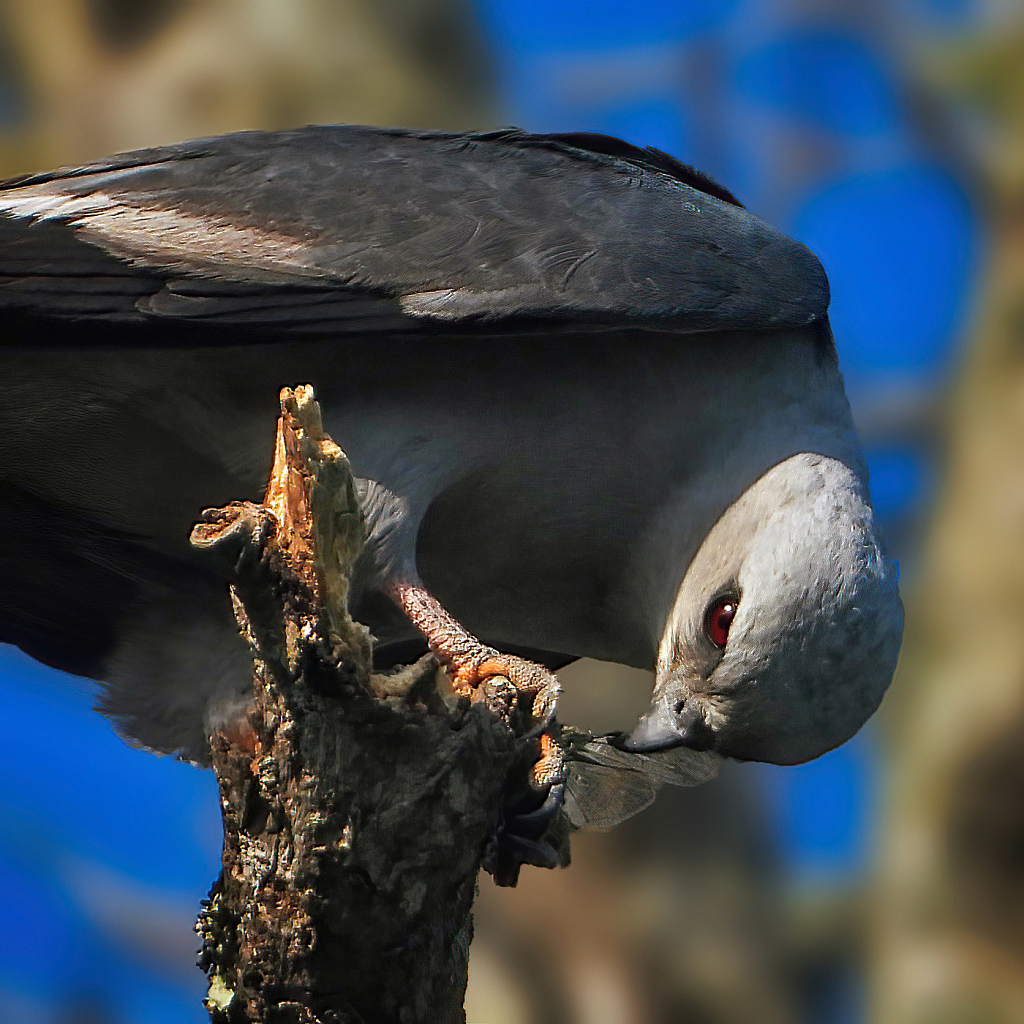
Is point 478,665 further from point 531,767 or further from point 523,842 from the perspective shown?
point 523,842

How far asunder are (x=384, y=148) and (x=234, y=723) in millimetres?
2047

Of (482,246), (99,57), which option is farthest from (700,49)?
(482,246)

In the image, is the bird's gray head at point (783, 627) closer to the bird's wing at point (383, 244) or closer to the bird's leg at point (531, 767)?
the bird's wing at point (383, 244)

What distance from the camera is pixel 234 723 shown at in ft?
12.6

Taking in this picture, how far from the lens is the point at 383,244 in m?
3.94

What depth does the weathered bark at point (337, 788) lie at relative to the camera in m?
2.83

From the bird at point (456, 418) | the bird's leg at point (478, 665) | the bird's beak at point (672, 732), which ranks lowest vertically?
the bird's leg at point (478, 665)

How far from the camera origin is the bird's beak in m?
3.94

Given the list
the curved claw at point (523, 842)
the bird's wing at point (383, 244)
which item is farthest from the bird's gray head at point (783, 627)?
the curved claw at point (523, 842)

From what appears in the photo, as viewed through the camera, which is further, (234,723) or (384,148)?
(384,148)

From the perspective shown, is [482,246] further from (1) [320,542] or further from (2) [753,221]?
(1) [320,542]

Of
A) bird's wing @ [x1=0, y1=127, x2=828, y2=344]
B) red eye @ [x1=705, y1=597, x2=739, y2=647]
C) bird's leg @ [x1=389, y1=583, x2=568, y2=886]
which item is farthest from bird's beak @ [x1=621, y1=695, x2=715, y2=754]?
bird's wing @ [x1=0, y1=127, x2=828, y2=344]

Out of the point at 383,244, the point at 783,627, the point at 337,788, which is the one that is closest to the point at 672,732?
the point at 783,627

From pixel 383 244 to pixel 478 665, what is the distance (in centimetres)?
144
